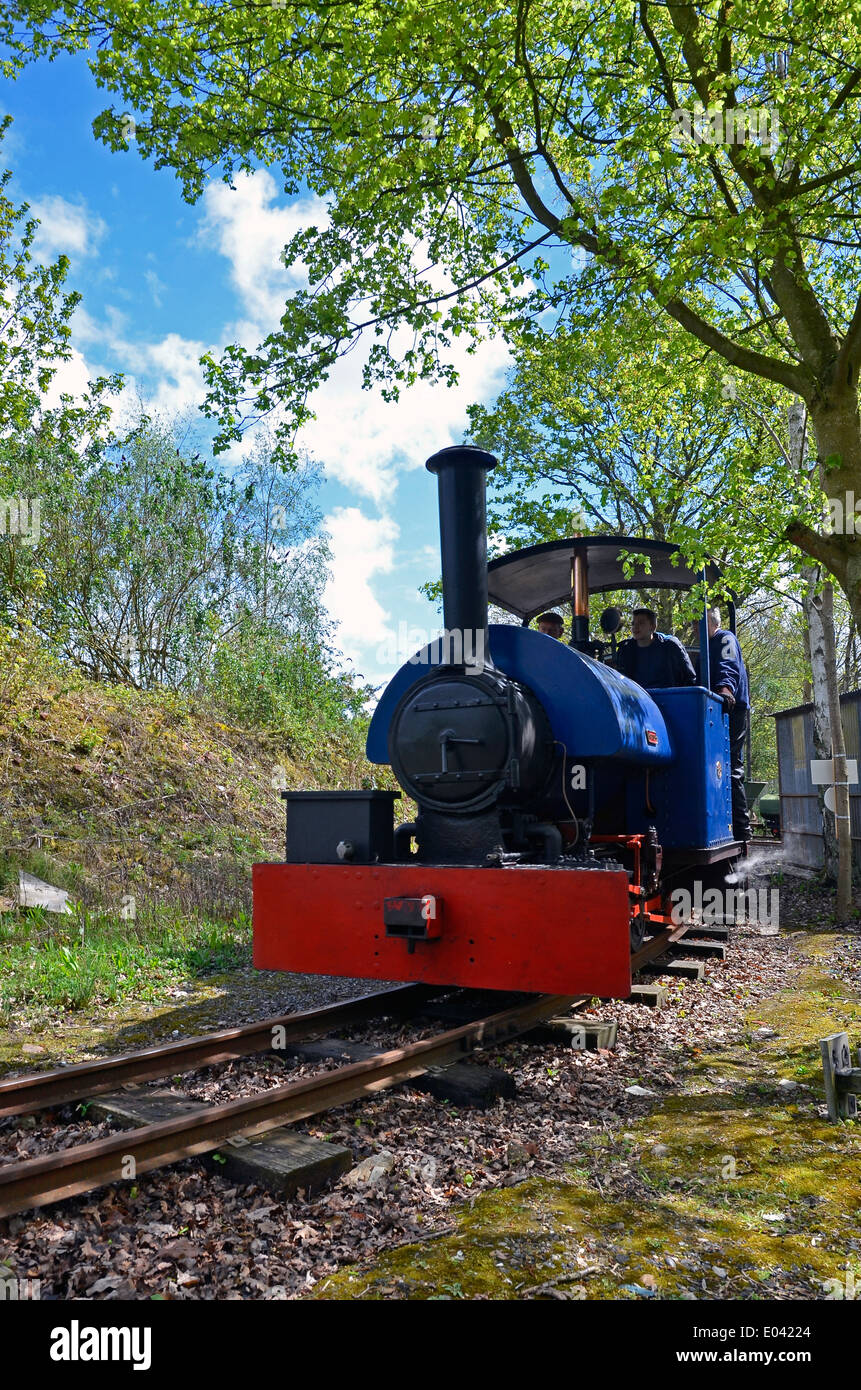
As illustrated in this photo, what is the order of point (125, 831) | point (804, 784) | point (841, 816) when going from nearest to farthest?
point (841, 816), point (125, 831), point (804, 784)

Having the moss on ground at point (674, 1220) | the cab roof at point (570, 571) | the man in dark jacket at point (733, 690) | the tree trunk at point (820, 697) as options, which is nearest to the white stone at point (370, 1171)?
the moss on ground at point (674, 1220)

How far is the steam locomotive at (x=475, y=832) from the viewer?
4547 mm

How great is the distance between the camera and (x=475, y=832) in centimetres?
518

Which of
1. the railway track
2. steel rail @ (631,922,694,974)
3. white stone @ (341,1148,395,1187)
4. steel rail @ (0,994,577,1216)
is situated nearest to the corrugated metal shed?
steel rail @ (631,922,694,974)

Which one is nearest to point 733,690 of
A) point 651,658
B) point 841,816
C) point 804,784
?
point 651,658

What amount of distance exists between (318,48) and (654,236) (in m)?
2.95

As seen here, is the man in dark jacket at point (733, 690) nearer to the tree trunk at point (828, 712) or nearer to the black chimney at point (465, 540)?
the tree trunk at point (828, 712)

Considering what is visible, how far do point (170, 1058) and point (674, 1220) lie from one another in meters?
2.51

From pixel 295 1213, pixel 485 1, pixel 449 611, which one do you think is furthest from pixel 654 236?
pixel 295 1213

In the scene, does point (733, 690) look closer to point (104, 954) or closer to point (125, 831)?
point (104, 954)

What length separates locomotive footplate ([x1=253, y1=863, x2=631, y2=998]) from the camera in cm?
439

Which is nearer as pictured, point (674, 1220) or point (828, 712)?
point (674, 1220)

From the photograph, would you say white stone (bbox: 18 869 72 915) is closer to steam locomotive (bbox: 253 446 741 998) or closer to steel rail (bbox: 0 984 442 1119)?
Result: steam locomotive (bbox: 253 446 741 998)
